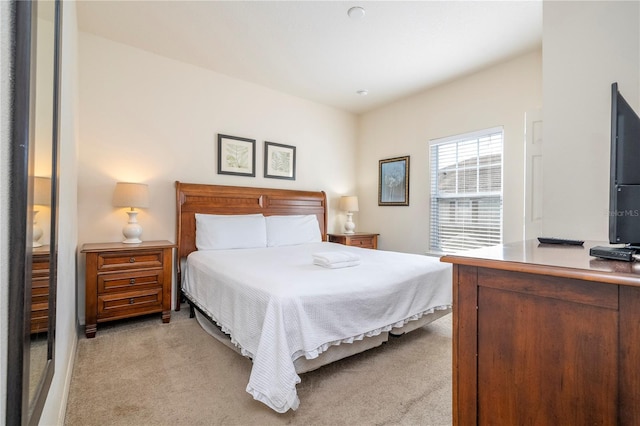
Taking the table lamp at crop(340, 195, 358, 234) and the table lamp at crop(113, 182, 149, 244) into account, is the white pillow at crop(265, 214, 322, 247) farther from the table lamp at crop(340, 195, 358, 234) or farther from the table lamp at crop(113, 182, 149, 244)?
the table lamp at crop(113, 182, 149, 244)

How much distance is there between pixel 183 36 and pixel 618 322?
3.69 m

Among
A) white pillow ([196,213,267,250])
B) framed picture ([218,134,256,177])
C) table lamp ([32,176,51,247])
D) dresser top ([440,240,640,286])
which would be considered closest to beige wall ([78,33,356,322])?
framed picture ([218,134,256,177])

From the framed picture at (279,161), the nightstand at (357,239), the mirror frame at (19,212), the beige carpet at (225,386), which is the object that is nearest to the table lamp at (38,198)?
the mirror frame at (19,212)

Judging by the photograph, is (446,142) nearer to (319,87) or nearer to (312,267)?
(319,87)

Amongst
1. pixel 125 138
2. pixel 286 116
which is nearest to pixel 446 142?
pixel 286 116

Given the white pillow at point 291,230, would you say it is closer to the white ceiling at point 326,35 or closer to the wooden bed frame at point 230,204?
the wooden bed frame at point 230,204

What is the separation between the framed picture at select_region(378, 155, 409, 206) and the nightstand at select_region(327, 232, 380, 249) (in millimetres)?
588

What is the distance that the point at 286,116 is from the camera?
448 cm

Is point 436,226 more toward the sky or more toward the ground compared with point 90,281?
more toward the sky

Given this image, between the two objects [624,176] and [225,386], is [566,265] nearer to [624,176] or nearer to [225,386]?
[624,176]

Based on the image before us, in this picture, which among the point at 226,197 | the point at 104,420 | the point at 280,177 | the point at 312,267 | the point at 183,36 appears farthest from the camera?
the point at 280,177

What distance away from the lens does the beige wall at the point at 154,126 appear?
3.06 m

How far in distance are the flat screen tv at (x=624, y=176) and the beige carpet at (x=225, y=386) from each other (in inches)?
48.5

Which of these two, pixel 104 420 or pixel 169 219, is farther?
→ pixel 169 219
